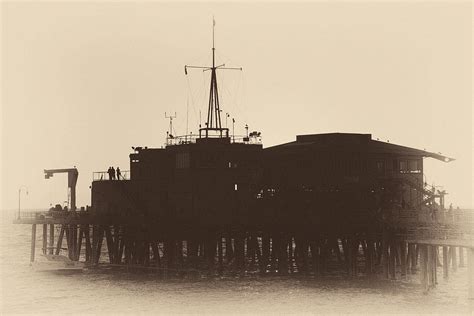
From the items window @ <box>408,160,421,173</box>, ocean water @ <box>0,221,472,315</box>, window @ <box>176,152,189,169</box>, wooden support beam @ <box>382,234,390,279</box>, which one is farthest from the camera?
window @ <box>408,160,421,173</box>

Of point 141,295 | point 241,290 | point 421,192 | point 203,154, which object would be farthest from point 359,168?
point 141,295

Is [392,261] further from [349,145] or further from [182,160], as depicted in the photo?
[182,160]

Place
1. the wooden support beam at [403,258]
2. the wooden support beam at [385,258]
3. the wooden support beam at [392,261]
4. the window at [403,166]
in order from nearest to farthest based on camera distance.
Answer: the wooden support beam at [392,261] < the wooden support beam at [385,258] < the wooden support beam at [403,258] < the window at [403,166]

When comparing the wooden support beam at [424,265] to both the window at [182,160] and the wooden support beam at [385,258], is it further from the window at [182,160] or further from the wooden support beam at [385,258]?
the window at [182,160]

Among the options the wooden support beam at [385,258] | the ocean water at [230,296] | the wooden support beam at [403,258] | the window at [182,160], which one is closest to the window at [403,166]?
the ocean water at [230,296]

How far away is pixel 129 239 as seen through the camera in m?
73.6

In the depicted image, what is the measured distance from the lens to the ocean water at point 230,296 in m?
53.2

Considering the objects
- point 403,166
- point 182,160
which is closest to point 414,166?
point 403,166

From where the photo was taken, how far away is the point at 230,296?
191 ft

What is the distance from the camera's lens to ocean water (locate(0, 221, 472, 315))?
5325 cm

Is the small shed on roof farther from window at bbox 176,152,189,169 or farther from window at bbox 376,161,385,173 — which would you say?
window at bbox 176,152,189,169

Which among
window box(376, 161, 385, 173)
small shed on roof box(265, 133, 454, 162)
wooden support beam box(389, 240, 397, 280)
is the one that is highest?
small shed on roof box(265, 133, 454, 162)

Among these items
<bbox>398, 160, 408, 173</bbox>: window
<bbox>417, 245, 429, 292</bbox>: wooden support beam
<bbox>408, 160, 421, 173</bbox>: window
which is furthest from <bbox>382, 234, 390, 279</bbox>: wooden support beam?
<bbox>408, 160, 421, 173</bbox>: window

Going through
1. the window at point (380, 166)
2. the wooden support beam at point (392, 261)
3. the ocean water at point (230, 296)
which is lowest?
the ocean water at point (230, 296)
